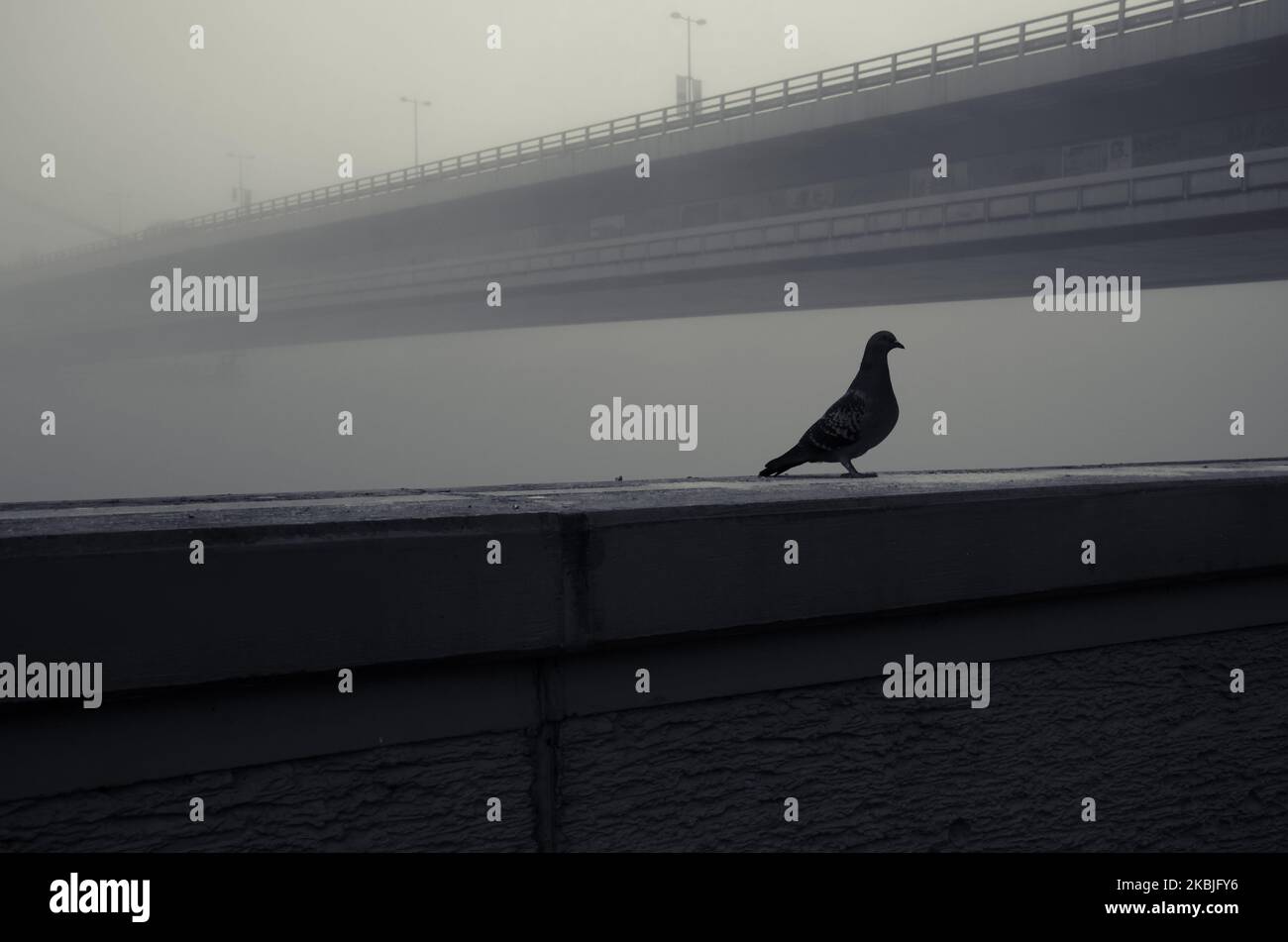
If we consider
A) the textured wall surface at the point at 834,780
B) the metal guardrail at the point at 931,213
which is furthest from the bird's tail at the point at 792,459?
the metal guardrail at the point at 931,213

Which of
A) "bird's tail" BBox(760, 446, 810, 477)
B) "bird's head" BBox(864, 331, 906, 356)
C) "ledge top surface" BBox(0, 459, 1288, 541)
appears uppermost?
"bird's head" BBox(864, 331, 906, 356)

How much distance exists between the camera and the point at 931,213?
111ft

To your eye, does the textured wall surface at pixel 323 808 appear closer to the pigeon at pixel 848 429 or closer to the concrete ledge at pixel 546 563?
the concrete ledge at pixel 546 563

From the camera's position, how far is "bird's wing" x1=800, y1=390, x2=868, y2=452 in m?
6.02

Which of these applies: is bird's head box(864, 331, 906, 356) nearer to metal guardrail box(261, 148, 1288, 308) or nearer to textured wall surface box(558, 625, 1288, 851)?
textured wall surface box(558, 625, 1288, 851)

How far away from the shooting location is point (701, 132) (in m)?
40.9

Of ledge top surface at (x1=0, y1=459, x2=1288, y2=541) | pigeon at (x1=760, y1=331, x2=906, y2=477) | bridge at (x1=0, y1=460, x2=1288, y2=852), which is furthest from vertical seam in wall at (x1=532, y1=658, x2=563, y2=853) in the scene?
pigeon at (x1=760, y1=331, x2=906, y2=477)

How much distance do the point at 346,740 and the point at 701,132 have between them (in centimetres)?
4020

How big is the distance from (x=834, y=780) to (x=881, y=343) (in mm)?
3851

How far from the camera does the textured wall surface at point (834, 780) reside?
7.69 ft

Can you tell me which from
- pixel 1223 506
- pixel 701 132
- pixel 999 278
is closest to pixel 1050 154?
pixel 999 278

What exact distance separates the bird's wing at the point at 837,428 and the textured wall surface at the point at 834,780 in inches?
106

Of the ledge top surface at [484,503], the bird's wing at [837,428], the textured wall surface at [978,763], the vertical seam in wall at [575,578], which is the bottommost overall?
the textured wall surface at [978,763]

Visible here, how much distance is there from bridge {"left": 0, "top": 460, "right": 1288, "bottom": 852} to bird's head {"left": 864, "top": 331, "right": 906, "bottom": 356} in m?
2.84
